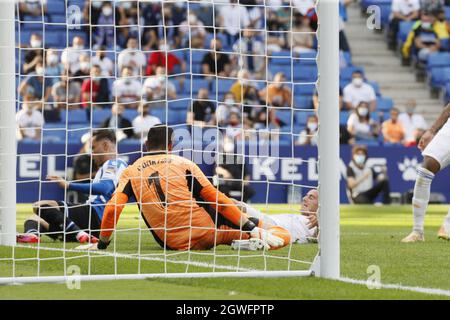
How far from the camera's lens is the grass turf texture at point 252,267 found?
7035mm

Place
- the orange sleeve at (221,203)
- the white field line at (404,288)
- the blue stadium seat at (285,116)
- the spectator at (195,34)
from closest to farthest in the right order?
1. the white field line at (404,288)
2. the orange sleeve at (221,203)
3. the blue stadium seat at (285,116)
4. the spectator at (195,34)

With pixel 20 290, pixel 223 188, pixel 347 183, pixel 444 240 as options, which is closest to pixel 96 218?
pixel 444 240

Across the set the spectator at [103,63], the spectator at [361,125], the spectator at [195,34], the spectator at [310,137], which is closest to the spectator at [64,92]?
the spectator at [103,63]

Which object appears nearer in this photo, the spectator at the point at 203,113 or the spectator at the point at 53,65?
the spectator at the point at 203,113

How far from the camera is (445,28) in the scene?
2572cm

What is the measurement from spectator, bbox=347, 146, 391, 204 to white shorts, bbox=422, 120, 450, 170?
8779 mm

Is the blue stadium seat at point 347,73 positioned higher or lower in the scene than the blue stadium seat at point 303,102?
higher

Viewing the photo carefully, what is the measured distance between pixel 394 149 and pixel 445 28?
5.76 m

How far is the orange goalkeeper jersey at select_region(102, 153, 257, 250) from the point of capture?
32.4 feet

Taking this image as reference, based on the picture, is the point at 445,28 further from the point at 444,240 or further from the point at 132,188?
the point at 132,188

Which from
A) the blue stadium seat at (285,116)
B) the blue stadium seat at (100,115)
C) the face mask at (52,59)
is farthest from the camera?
the blue stadium seat at (285,116)

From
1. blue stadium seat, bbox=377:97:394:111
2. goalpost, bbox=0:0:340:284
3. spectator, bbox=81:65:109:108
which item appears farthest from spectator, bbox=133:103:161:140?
goalpost, bbox=0:0:340:284

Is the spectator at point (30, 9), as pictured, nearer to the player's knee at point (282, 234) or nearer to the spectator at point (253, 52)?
the spectator at point (253, 52)

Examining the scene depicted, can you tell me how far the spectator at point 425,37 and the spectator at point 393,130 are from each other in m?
3.61
